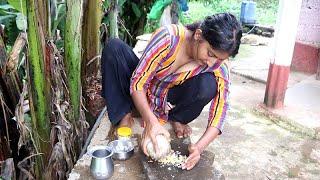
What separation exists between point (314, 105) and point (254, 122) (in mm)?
797

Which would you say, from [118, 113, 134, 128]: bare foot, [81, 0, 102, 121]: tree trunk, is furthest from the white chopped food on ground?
[81, 0, 102, 121]: tree trunk

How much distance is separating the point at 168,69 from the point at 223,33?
0.53m

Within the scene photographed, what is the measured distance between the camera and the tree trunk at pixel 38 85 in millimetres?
1968

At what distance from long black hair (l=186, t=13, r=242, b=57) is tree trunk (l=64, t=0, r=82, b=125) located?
856mm

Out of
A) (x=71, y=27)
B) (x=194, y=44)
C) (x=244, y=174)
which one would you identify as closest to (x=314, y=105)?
(x=244, y=174)

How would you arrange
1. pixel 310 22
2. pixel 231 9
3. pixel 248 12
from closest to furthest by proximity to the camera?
pixel 310 22 → pixel 248 12 → pixel 231 9

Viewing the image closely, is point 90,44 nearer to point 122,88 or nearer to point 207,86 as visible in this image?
point 122,88

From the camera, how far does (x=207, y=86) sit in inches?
88.6

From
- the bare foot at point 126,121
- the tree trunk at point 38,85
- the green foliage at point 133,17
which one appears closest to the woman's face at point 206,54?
the bare foot at point 126,121

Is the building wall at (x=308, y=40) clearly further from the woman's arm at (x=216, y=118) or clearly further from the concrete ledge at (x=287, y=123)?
the woman's arm at (x=216, y=118)

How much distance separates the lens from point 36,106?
6.97ft

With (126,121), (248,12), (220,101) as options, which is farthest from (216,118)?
Answer: (248,12)

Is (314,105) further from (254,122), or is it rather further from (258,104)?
(254,122)

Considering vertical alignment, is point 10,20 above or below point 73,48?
above
